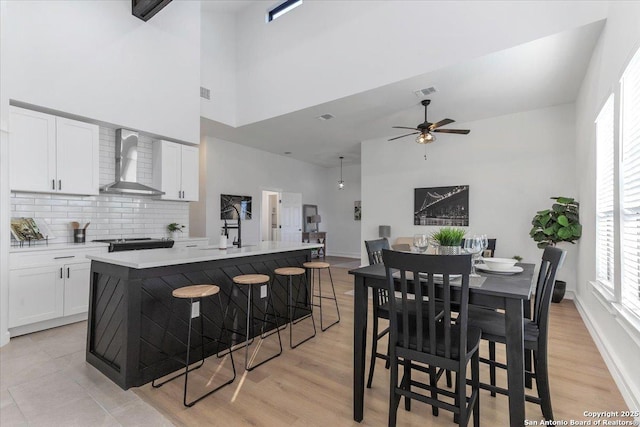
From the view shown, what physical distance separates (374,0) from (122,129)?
13.4 feet

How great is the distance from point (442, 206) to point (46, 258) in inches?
244

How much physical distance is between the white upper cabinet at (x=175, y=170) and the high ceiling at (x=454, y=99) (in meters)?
0.87

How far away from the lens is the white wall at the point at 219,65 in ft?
18.5

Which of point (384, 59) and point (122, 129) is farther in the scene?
point (122, 129)

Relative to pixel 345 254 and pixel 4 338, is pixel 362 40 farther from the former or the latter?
pixel 345 254

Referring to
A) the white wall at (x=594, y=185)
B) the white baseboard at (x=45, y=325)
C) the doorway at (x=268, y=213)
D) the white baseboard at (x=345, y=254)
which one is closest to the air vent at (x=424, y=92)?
the white wall at (x=594, y=185)

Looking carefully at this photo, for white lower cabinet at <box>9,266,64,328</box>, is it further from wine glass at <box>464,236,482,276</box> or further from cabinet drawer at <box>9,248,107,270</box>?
wine glass at <box>464,236,482,276</box>

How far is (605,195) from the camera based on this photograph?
3.04 m

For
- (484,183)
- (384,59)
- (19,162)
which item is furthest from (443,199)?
(19,162)

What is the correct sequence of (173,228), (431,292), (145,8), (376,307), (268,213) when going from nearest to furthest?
1. (431,292)
2. (376,307)
3. (145,8)
4. (173,228)
5. (268,213)

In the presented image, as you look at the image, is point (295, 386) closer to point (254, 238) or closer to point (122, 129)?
point (122, 129)

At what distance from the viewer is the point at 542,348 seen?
182 cm

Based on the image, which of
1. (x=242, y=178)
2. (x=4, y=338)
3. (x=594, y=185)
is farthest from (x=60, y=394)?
(x=242, y=178)

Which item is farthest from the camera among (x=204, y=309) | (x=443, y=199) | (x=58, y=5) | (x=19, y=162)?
(x=443, y=199)
